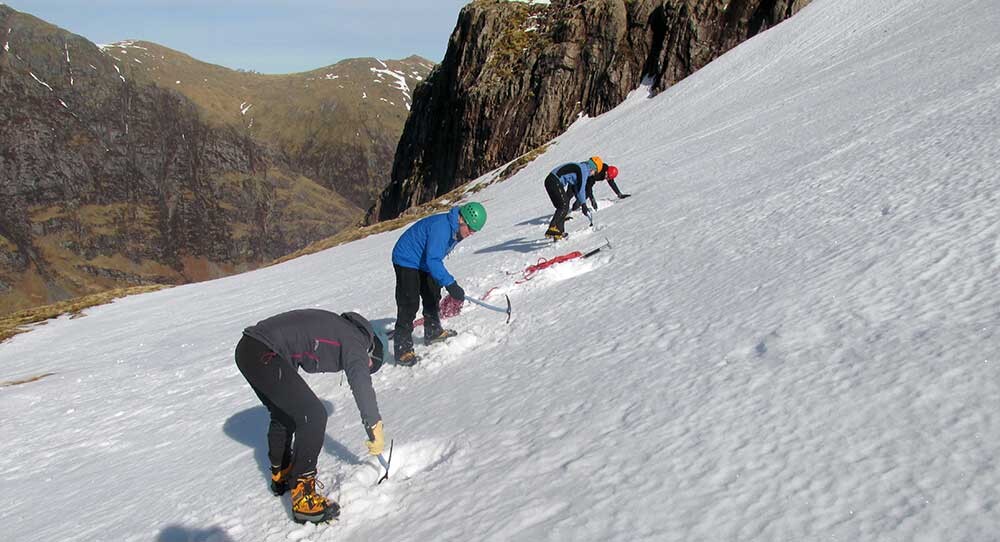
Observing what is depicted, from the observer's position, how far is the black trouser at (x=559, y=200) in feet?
38.2

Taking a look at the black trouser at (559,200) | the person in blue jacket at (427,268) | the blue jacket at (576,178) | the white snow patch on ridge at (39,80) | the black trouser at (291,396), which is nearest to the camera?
the black trouser at (291,396)

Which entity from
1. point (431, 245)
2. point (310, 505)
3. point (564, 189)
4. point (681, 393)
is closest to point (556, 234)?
point (564, 189)

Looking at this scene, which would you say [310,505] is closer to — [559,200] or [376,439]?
[376,439]

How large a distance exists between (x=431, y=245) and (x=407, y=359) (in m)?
1.54

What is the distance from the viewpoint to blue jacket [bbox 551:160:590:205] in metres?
11.8

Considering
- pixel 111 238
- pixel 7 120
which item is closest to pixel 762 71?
pixel 111 238

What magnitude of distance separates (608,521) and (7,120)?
22673 cm

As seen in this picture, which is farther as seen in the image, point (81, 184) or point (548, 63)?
point (81, 184)

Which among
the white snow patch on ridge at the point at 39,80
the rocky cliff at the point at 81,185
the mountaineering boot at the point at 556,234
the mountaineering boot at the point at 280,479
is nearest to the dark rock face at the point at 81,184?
the rocky cliff at the point at 81,185

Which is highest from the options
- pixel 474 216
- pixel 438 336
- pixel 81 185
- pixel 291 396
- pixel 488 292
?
pixel 81 185

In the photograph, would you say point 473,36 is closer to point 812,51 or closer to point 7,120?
point 812,51

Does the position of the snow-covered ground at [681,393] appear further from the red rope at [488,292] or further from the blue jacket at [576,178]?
the blue jacket at [576,178]

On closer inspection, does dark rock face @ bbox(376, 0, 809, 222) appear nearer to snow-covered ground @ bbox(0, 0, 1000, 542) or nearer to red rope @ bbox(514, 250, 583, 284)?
snow-covered ground @ bbox(0, 0, 1000, 542)

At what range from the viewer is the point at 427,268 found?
6871 millimetres
